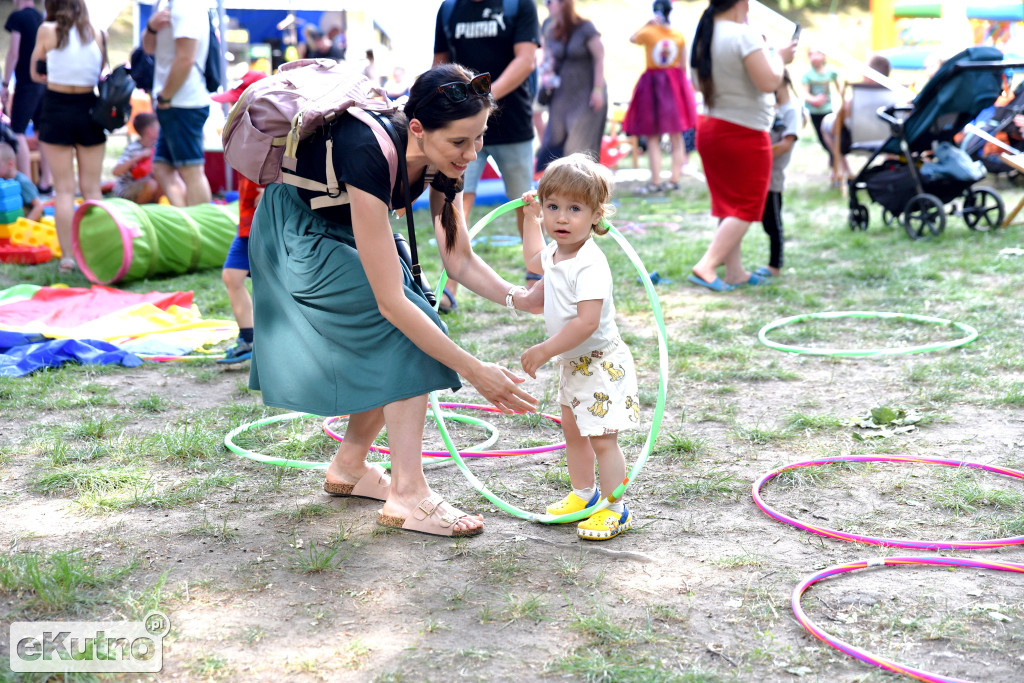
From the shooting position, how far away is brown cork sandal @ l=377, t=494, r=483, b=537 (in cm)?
289

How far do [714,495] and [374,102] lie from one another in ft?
5.39

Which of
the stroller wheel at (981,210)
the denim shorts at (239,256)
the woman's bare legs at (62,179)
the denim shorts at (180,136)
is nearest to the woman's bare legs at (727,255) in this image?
the stroller wheel at (981,210)

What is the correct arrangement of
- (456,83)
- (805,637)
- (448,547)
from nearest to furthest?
(805,637) → (456,83) → (448,547)

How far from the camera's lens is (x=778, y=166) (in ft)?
21.7

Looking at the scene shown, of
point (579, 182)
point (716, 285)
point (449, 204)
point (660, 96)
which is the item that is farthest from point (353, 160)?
point (660, 96)

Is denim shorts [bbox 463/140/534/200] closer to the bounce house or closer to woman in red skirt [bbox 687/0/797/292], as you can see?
woman in red skirt [bbox 687/0/797/292]

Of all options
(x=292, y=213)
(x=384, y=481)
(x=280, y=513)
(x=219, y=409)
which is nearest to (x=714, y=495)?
(x=384, y=481)

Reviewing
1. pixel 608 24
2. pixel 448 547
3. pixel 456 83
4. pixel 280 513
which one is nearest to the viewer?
pixel 456 83

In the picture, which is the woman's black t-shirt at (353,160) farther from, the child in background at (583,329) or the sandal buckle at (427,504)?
the sandal buckle at (427,504)

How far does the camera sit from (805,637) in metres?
2.28

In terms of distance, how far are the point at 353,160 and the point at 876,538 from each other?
182 cm

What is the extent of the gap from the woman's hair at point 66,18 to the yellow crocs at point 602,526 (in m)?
5.41

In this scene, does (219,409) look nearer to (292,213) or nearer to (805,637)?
(292,213)

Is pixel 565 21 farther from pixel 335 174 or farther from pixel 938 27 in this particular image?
pixel 938 27
